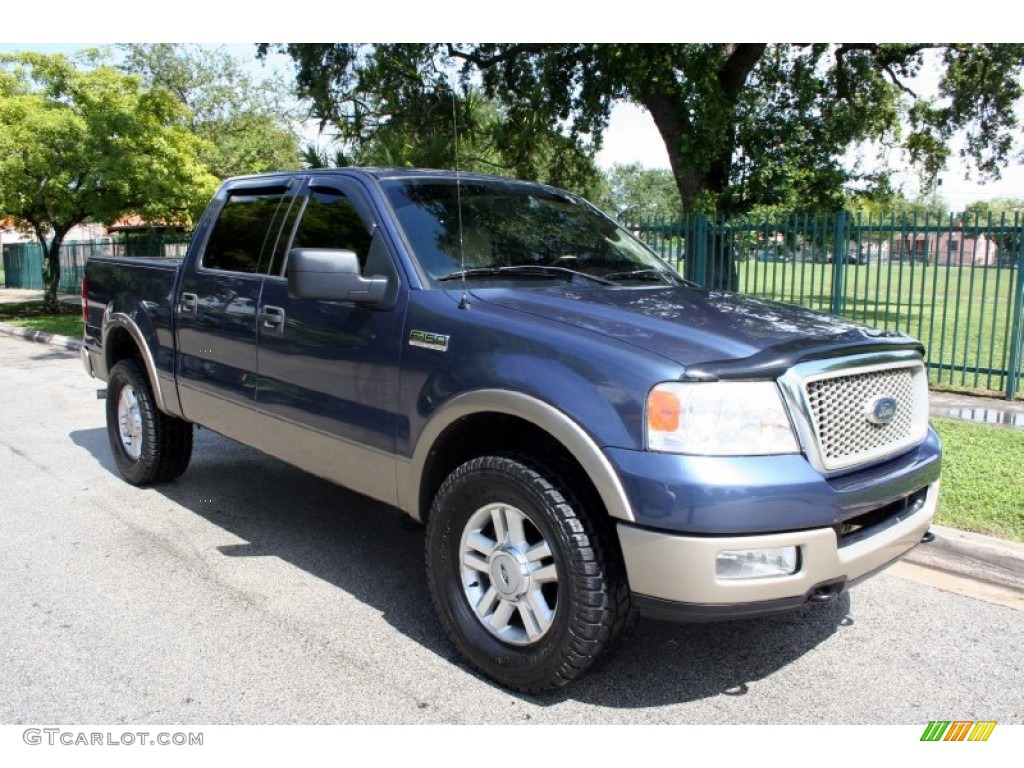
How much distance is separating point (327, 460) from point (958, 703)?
279 centimetres

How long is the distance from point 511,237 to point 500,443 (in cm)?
108

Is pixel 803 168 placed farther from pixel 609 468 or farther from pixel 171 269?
pixel 609 468

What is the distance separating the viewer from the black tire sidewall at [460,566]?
298cm

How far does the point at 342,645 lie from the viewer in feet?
12.0

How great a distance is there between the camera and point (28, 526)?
518 cm

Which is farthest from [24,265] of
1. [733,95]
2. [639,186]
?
[639,186]

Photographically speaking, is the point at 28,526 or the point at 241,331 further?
the point at 28,526

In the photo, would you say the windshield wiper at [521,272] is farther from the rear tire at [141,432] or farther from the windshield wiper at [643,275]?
the rear tire at [141,432]

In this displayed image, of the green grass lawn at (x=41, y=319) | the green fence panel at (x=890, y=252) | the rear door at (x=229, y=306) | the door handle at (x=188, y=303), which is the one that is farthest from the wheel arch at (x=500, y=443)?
the green grass lawn at (x=41, y=319)

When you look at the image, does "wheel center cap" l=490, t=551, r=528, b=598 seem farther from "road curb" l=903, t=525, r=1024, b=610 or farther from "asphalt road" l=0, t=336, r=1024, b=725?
"road curb" l=903, t=525, r=1024, b=610

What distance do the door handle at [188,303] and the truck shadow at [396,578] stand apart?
128 centimetres

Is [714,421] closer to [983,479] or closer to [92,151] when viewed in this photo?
[983,479]

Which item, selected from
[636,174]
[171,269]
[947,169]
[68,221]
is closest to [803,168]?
[947,169]

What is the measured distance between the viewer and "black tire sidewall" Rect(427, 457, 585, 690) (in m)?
2.98
